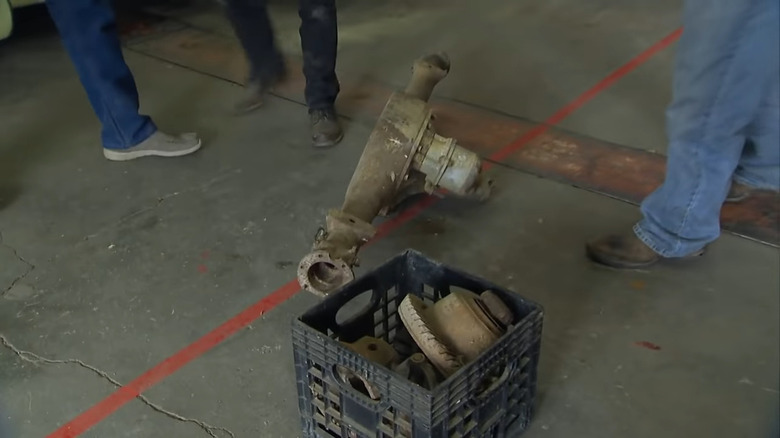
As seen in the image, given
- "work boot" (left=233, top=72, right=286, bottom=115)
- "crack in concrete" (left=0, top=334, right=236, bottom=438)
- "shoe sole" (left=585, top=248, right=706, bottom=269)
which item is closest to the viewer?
"crack in concrete" (left=0, top=334, right=236, bottom=438)

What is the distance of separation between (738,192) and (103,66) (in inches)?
68.6

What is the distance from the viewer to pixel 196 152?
2.36m

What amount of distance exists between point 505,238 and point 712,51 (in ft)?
Answer: 2.13

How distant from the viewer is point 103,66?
2.20 meters

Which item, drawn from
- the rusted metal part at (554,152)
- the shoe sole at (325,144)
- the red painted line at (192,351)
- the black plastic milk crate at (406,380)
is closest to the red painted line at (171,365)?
the red painted line at (192,351)

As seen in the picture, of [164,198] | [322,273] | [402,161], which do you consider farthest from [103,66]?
[322,273]

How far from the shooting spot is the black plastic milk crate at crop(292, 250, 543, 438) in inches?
43.6

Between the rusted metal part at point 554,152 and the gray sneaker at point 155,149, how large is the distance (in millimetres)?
490

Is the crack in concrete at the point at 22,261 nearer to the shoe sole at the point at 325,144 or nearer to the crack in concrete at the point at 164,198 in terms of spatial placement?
the crack in concrete at the point at 164,198

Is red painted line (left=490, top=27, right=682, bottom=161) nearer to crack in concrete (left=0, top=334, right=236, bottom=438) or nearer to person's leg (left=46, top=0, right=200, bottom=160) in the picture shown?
person's leg (left=46, top=0, right=200, bottom=160)

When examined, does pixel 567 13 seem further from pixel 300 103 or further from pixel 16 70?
pixel 16 70

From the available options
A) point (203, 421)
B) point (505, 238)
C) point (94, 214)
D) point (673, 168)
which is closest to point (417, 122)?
point (505, 238)

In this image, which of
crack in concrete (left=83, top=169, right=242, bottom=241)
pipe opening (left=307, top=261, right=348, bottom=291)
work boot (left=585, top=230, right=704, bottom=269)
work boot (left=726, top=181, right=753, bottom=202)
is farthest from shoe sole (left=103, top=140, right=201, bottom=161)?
work boot (left=726, top=181, right=753, bottom=202)

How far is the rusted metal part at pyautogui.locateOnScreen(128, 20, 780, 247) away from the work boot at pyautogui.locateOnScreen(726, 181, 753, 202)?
2cm
